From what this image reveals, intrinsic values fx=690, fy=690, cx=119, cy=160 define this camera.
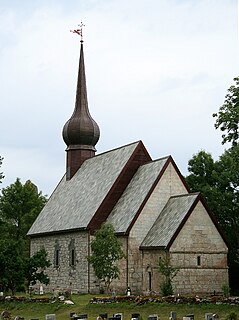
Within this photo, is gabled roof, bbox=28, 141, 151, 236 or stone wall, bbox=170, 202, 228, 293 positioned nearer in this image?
stone wall, bbox=170, 202, 228, 293

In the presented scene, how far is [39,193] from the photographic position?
247 feet

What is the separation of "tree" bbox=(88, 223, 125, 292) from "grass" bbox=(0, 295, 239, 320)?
1846 millimetres

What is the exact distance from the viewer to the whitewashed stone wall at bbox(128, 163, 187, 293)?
40.5 meters

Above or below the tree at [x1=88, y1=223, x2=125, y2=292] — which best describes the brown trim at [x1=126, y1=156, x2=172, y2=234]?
above

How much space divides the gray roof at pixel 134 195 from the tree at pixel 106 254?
2065 millimetres

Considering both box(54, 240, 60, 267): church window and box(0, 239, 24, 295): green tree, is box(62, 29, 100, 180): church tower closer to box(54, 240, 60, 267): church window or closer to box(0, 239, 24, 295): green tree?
box(54, 240, 60, 267): church window

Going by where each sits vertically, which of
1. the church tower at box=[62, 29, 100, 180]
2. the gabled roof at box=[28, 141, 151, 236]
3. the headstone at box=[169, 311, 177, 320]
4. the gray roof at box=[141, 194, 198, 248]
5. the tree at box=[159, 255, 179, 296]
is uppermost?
the church tower at box=[62, 29, 100, 180]

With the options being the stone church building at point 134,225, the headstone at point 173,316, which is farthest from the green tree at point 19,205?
the headstone at point 173,316

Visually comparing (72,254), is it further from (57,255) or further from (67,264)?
(57,255)

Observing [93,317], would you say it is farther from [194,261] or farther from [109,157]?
[109,157]

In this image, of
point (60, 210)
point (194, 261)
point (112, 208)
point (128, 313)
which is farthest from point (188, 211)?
point (60, 210)

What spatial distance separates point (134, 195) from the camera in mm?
42656

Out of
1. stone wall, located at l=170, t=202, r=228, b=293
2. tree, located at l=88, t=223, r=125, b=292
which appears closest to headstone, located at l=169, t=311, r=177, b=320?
stone wall, located at l=170, t=202, r=228, b=293

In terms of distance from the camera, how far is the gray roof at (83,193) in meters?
44.8
